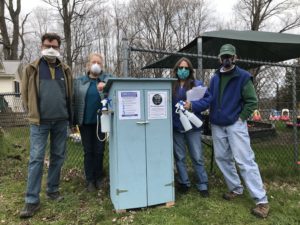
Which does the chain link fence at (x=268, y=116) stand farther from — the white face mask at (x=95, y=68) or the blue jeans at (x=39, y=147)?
the blue jeans at (x=39, y=147)

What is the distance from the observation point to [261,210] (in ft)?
11.9

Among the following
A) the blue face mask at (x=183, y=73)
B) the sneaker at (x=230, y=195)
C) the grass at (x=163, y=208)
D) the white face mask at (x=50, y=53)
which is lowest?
the grass at (x=163, y=208)

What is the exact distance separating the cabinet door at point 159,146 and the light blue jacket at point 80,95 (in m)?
0.90

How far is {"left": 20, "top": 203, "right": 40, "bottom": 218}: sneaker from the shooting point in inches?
145

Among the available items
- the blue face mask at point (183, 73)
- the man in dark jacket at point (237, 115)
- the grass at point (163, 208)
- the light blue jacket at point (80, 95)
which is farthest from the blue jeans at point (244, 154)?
the light blue jacket at point (80, 95)

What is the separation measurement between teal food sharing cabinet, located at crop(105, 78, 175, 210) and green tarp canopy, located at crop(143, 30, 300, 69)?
235 centimetres

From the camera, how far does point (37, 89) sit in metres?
3.69

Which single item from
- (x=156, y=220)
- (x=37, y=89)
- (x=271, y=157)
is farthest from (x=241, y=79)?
(x=271, y=157)

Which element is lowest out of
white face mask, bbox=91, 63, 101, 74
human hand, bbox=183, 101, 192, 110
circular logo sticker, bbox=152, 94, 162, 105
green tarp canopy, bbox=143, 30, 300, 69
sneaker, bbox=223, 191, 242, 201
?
sneaker, bbox=223, 191, 242, 201

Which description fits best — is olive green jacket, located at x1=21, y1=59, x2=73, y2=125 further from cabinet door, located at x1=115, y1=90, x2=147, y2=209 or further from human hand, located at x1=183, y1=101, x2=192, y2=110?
human hand, located at x1=183, y1=101, x2=192, y2=110

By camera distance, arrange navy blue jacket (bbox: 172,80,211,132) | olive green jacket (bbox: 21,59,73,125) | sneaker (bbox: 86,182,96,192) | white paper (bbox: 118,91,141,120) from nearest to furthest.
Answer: white paper (bbox: 118,91,141,120), olive green jacket (bbox: 21,59,73,125), navy blue jacket (bbox: 172,80,211,132), sneaker (bbox: 86,182,96,192)

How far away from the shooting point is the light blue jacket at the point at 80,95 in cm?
410

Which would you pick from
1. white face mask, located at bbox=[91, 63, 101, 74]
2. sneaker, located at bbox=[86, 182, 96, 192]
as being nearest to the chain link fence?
white face mask, located at bbox=[91, 63, 101, 74]

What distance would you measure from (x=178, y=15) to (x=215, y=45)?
25.1 m
